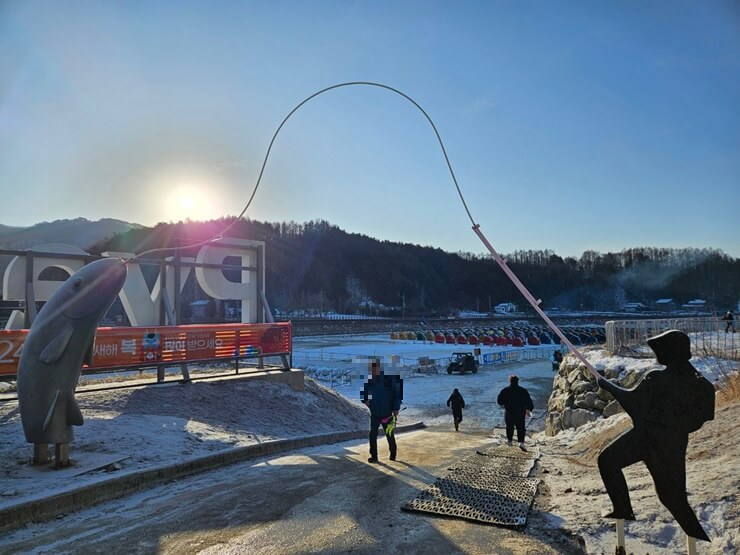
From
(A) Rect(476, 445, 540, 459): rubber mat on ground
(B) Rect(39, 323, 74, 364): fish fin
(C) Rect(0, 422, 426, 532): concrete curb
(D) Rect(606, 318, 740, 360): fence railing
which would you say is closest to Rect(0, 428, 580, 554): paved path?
(C) Rect(0, 422, 426, 532): concrete curb

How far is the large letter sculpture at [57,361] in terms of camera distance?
21.3 feet

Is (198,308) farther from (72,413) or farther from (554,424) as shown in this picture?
(72,413)

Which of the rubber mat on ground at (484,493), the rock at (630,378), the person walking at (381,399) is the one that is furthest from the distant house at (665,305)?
the rubber mat on ground at (484,493)

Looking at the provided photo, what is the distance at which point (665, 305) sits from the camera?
13150 centimetres

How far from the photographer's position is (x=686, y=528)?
3.57m

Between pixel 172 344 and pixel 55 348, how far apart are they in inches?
257

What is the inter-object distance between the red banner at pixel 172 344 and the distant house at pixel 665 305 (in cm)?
13192

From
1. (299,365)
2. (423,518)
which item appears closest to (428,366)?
(299,365)

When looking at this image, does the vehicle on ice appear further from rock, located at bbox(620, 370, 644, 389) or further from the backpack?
the backpack

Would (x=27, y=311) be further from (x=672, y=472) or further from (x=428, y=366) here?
(x=428, y=366)

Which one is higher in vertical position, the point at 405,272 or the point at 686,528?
the point at 405,272

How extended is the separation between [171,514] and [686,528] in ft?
14.8

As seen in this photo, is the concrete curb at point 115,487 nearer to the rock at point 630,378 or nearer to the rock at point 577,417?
the rock at point 630,378

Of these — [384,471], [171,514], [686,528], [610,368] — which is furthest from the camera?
[610,368]
